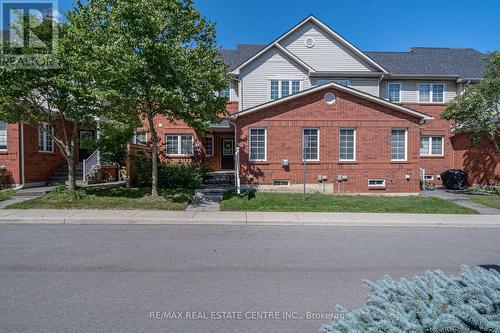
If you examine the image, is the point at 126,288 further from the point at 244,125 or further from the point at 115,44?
the point at 244,125

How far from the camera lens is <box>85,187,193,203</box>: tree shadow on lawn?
1234 cm

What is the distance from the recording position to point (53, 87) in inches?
464

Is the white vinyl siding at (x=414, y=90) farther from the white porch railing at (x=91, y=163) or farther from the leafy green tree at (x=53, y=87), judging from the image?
the white porch railing at (x=91, y=163)

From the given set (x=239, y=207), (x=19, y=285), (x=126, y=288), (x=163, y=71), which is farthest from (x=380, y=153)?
(x=19, y=285)

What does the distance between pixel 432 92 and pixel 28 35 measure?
22.9 metres

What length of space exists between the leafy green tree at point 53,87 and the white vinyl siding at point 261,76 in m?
9.50

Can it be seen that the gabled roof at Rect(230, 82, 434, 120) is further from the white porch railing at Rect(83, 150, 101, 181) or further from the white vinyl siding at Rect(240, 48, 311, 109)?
the white porch railing at Rect(83, 150, 101, 181)

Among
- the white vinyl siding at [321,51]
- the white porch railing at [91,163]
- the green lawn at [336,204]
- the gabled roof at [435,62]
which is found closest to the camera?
the green lawn at [336,204]

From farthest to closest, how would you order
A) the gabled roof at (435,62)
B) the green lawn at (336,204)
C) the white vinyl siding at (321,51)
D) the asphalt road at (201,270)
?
the gabled roof at (435,62) → the white vinyl siding at (321,51) → the green lawn at (336,204) → the asphalt road at (201,270)

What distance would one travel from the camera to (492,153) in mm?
17766

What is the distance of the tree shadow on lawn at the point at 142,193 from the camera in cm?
1234

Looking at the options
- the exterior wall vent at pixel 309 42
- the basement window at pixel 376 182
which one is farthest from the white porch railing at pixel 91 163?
the exterior wall vent at pixel 309 42

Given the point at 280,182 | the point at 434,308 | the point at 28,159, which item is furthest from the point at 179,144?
the point at 434,308

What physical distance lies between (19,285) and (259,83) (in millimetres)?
16691
